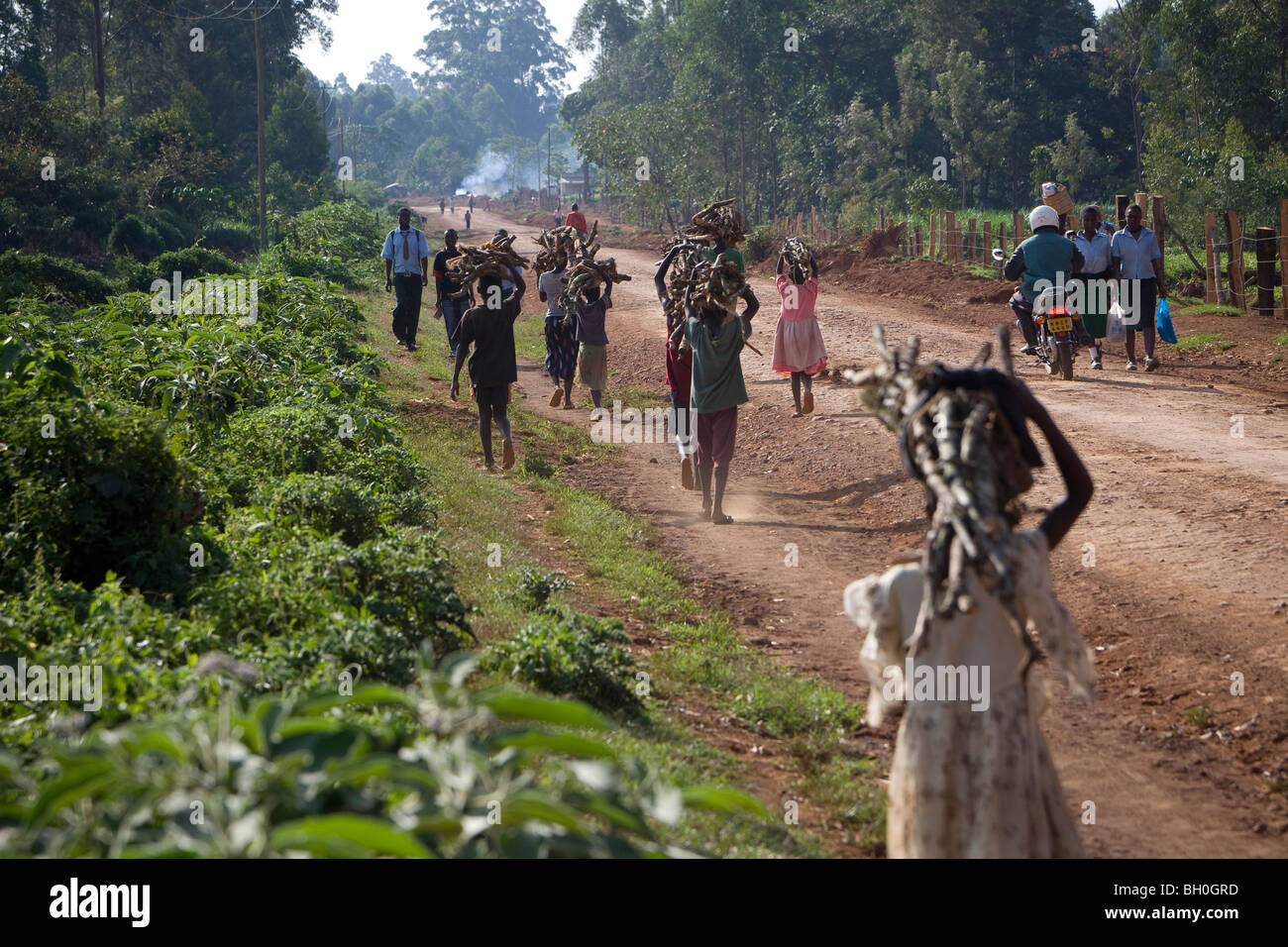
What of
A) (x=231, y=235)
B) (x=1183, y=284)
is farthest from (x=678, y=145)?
(x=1183, y=284)

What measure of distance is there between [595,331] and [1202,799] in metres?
9.47

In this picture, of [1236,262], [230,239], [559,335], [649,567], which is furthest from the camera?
[230,239]

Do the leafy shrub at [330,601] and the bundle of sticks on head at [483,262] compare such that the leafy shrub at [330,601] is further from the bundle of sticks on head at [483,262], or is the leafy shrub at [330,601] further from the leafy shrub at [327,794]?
the bundle of sticks on head at [483,262]

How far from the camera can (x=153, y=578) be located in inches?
231

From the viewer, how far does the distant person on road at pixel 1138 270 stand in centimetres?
1349

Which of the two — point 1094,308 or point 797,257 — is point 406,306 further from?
point 1094,308

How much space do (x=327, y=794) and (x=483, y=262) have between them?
1034 cm

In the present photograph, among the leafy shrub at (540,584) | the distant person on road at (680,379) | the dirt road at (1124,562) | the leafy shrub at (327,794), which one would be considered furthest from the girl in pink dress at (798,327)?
the leafy shrub at (327,794)

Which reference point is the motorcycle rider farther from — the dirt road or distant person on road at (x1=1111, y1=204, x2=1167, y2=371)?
the dirt road

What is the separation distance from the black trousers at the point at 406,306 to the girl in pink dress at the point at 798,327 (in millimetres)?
6484

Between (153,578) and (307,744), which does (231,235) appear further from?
(307,744)

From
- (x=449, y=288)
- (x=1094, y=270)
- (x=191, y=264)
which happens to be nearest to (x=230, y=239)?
(x=191, y=264)

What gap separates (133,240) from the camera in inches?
1019

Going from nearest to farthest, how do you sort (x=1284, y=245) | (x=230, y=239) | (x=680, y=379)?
(x=680, y=379) → (x=1284, y=245) → (x=230, y=239)
